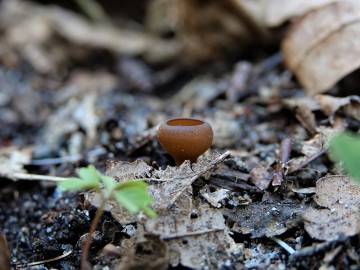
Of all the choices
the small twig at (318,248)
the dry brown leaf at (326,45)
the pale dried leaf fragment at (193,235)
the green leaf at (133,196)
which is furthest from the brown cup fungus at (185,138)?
the dry brown leaf at (326,45)

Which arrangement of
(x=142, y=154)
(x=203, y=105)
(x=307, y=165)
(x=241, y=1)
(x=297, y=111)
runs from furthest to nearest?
(x=241, y=1) < (x=203, y=105) < (x=297, y=111) < (x=142, y=154) < (x=307, y=165)

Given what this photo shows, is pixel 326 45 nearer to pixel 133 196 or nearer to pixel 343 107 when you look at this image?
pixel 343 107

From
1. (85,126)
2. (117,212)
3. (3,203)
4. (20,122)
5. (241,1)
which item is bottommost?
(117,212)

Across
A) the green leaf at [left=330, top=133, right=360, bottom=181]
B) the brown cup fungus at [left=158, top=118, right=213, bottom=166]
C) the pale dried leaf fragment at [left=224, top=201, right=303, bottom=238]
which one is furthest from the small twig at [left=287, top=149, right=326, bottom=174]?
the green leaf at [left=330, top=133, right=360, bottom=181]

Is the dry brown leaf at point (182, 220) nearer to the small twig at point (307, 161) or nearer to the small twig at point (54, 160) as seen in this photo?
the small twig at point (307, 161)

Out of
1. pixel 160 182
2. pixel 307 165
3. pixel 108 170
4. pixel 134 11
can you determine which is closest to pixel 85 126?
pixel 108 170

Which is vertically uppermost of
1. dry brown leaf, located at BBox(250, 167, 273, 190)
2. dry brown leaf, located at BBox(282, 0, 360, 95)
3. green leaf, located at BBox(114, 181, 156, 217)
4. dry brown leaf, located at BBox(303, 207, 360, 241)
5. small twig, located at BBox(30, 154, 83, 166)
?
dry brown leaf, located at BBox(282, 0, 360, 95)

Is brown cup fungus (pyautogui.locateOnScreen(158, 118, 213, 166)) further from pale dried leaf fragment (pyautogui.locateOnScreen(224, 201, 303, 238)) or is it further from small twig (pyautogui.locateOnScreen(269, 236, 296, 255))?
small twig (pyautogui.locateOnScreen(269, 236, 296, 255))

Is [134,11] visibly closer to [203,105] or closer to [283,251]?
[203,105]
